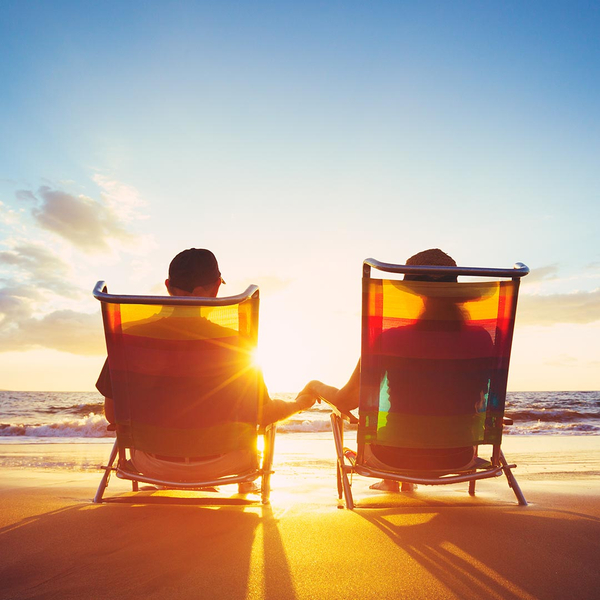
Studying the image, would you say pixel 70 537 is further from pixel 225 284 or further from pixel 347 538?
pixel 225 284

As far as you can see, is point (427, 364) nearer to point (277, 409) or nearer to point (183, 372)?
point (277, 409)

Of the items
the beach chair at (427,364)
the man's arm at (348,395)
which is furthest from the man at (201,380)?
the beach chair at (427,364)

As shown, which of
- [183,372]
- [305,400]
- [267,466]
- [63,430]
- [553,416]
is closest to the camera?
[183,372]

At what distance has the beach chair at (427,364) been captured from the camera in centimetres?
285

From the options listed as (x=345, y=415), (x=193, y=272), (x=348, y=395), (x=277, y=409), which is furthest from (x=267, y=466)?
(x=193, y=272)

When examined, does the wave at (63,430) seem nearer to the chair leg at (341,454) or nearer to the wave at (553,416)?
the chair leg at (341,454)

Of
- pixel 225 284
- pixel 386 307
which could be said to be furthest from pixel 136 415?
pixel 386 307

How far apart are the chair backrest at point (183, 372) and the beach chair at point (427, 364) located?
0.76 metres

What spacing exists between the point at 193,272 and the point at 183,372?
2.15ft

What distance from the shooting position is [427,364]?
9.43ft

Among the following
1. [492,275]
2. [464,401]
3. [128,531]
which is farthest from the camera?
[464,401]

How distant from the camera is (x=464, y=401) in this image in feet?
9.57

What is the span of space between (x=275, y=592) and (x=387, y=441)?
4.89ft

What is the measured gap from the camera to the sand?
5.25ft
